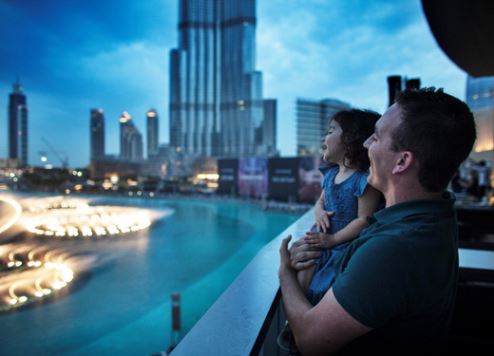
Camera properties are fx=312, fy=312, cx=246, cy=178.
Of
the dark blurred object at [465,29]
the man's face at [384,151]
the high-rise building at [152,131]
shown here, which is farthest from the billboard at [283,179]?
the high-rise building at [152,131]

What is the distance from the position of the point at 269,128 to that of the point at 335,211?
9663 centimetres

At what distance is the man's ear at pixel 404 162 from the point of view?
0.63 m

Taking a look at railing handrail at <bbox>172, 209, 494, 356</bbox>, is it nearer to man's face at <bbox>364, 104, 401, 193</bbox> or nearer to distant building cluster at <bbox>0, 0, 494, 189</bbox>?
man's face at <bbox>364, 104, 401, 193</bbox>

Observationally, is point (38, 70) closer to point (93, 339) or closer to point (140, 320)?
point (93, 339)

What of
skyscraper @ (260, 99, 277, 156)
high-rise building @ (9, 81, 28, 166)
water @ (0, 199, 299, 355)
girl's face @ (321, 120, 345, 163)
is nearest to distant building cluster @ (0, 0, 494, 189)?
skyscraper @ (260, 99, 277, 156)

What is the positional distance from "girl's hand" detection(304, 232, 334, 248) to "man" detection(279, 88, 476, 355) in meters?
0.30

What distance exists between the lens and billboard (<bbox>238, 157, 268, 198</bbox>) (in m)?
28.6

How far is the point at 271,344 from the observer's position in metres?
0.98

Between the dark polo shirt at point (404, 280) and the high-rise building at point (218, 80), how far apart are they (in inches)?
2928

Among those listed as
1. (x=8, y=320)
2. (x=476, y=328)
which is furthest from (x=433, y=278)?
(x=8, y=320)

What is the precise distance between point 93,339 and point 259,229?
16.3 metres

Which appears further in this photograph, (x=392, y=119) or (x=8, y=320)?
(x=8, y=320)

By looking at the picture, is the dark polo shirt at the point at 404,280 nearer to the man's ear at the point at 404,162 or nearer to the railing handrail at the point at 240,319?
the man's ear at the point at 404,162

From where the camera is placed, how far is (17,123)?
5379 mm
